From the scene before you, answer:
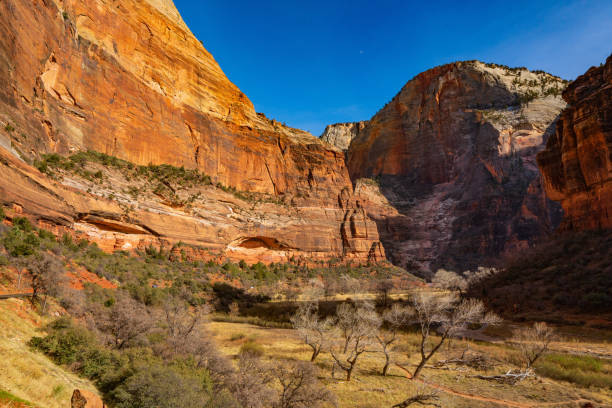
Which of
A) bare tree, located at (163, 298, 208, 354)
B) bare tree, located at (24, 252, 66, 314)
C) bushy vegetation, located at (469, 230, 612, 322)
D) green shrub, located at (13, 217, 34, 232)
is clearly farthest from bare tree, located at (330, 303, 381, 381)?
green shrub, located at (13, 217, 34, 232)

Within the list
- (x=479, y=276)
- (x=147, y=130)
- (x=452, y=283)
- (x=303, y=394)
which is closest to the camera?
(x=303, y=394)

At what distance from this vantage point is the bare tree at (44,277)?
11391 mm

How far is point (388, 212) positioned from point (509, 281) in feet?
162

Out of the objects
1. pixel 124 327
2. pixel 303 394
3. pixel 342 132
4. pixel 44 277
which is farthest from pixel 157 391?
pixel 342 132

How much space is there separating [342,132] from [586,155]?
376 feet

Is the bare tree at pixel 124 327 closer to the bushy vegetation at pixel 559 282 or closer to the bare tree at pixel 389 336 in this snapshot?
the bare tree at pixel 389 336

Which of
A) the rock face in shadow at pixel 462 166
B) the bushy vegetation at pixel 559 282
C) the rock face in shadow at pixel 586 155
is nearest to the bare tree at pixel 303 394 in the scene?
the bushy vegetation at pixel 559 282

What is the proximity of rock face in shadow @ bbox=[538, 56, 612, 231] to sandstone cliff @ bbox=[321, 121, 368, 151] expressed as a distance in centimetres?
10437

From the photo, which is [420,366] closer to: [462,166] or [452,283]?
[452,283]

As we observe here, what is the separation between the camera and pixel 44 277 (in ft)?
38.0

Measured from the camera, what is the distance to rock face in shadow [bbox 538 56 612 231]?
3155cm

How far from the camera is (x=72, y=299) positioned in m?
12.9

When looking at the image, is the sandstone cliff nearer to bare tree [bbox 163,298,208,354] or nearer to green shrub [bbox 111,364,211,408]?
bare tree [bbox 163,298,208,354]

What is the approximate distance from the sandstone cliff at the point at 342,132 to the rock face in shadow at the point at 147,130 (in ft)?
253
